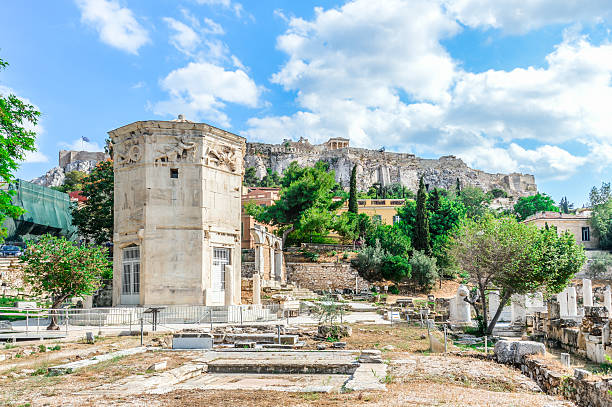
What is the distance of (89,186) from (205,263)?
46.6 ft

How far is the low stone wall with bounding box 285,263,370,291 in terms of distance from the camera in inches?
1671

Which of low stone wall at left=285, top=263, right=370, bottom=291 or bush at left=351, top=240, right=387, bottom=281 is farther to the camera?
bush at left=351, top=240, right=387, bottom=281

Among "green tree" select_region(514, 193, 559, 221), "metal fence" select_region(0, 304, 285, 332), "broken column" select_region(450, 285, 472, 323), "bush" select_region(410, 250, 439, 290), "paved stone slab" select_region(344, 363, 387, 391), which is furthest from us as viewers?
"green tree" select_region(514, 193, 559, 221)

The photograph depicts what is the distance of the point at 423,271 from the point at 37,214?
1255 inches

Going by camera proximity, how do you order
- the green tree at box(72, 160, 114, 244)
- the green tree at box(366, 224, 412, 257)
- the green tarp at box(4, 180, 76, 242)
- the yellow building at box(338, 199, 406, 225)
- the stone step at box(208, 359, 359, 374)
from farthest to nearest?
1. the yellow building at box(338, 199, 406, 225)
2. the green tree at box(366, 224, 412, 257)
3. the green tarp at box(4, 180, 76, 242)
4. the green tree at box(72, 160, 114, 244)
5. the stone step at box(208, 359, 359, 374)

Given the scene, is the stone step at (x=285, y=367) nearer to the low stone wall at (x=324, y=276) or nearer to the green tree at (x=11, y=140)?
the green tree at (x=11, y=140)

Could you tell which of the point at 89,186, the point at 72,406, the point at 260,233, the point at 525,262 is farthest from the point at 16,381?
the point at 260,233

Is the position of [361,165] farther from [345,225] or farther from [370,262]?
[370,262]

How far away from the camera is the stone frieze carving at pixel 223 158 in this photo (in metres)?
23.3

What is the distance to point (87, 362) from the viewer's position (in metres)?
11.6

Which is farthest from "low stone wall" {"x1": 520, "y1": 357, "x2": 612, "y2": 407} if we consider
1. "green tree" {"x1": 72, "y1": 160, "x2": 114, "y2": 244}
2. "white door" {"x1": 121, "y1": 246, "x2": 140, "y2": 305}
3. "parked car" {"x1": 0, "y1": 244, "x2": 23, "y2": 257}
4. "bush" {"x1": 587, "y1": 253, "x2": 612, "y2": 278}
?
"bush" {"x1": 587, "y1": 253, "x2": 612, "y2": 278}

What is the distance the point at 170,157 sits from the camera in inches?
886

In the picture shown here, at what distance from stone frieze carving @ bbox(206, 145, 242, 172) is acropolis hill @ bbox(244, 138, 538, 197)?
8795 centimetres

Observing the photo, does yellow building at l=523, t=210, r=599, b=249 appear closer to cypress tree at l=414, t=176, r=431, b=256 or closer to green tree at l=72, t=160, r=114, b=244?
cypress tree at l=414, t=176, r=431, b=256
